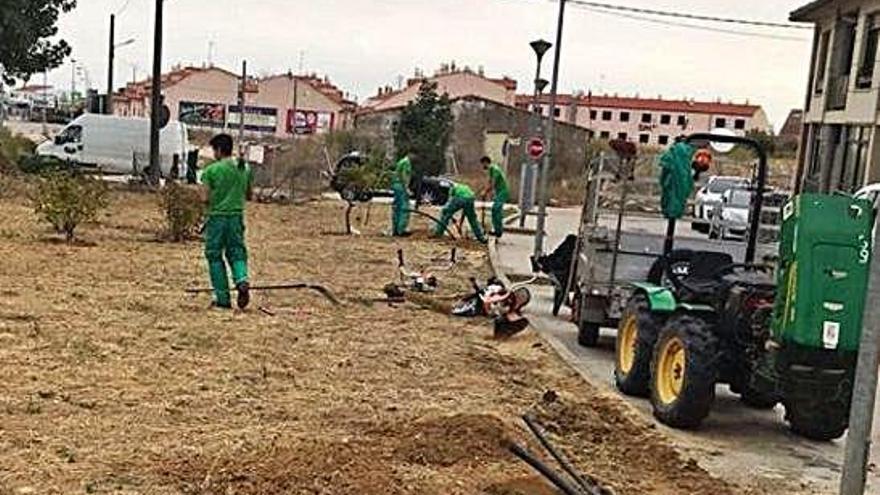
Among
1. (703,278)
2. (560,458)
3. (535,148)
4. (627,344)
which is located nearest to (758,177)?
(703,278)

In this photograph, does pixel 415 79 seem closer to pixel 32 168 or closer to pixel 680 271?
pixel 32 168

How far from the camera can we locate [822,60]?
3881cm

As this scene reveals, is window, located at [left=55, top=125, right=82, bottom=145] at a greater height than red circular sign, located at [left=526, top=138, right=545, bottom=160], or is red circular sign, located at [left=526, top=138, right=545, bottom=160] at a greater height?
red circular sign, located at [left=526, top=138, right=545, bottom=160]

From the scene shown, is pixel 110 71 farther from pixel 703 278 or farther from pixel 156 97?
pixel 703 278

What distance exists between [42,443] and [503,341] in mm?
5564

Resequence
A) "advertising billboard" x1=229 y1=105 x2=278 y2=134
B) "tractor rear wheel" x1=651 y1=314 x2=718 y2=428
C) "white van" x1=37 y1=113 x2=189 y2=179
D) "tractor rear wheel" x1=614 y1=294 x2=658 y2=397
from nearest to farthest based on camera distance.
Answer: "tractor rear wheel" x1=651 y1=314 x2=718 y2=428 < "tractor rear wheel" x1=614 y1=294 x2=658 y2=397 < "white van" x1=37 y1=113 x2=189 y2=179 < "advertising billboard" x1=229 y1=105 x2=278 y2=134

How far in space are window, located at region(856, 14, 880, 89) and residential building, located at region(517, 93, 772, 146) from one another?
53.7 m

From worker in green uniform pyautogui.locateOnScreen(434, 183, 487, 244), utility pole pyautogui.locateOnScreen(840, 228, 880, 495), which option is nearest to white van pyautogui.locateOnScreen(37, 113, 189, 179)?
worker in green uniform pyautogui.locateOnScreen(434, 183, 487, 244)

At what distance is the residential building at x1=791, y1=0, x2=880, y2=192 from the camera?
32.3 metres

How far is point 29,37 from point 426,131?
1612 cm

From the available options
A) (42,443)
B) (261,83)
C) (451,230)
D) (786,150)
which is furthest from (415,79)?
(42,443)

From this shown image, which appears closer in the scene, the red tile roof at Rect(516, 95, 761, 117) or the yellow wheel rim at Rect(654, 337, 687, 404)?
the yellow wheel rim at Rect(654, 337, 687, 404)

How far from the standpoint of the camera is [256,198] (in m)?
29.8

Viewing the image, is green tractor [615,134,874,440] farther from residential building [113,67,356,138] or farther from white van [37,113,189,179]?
residential building [113,67,356,138]
